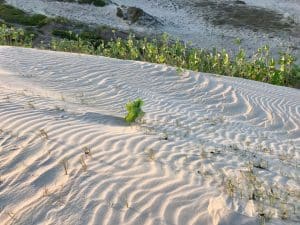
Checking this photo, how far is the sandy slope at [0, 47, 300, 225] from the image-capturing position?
17.0 ft

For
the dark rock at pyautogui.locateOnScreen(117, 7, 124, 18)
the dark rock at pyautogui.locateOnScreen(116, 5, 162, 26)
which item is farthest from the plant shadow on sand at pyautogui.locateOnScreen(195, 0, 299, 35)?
the dark rock at pyautogui.locateOnScreen(117, 7, 124, 18)

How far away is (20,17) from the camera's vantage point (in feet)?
99.8

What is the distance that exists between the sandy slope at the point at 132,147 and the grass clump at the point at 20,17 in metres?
17.7

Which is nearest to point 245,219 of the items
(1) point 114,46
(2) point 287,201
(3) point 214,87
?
(2) point 287,201

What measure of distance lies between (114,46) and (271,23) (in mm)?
16964

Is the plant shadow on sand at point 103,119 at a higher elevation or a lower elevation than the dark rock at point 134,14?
lower

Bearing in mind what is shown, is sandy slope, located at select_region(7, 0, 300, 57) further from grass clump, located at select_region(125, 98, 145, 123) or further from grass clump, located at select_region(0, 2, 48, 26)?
grass clump, located at select_region(125, 98, 145, 123)

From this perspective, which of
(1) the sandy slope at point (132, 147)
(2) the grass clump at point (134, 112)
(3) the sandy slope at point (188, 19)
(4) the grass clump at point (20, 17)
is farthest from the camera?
(4) the grass clump at point (20, 17)

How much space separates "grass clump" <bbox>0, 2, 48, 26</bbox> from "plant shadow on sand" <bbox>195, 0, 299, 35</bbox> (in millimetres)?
10695

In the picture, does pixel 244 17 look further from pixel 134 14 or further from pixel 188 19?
pixel 134 14

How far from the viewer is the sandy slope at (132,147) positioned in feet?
17.0

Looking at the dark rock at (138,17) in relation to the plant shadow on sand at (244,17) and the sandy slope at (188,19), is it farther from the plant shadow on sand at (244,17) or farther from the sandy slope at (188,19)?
the plant shadow on sand at (244,17)

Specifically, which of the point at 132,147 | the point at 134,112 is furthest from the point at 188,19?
the point at 132,147

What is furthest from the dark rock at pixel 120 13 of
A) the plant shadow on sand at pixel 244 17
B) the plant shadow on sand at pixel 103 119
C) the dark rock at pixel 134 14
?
the plant shadow on sand at pixel 103 119
